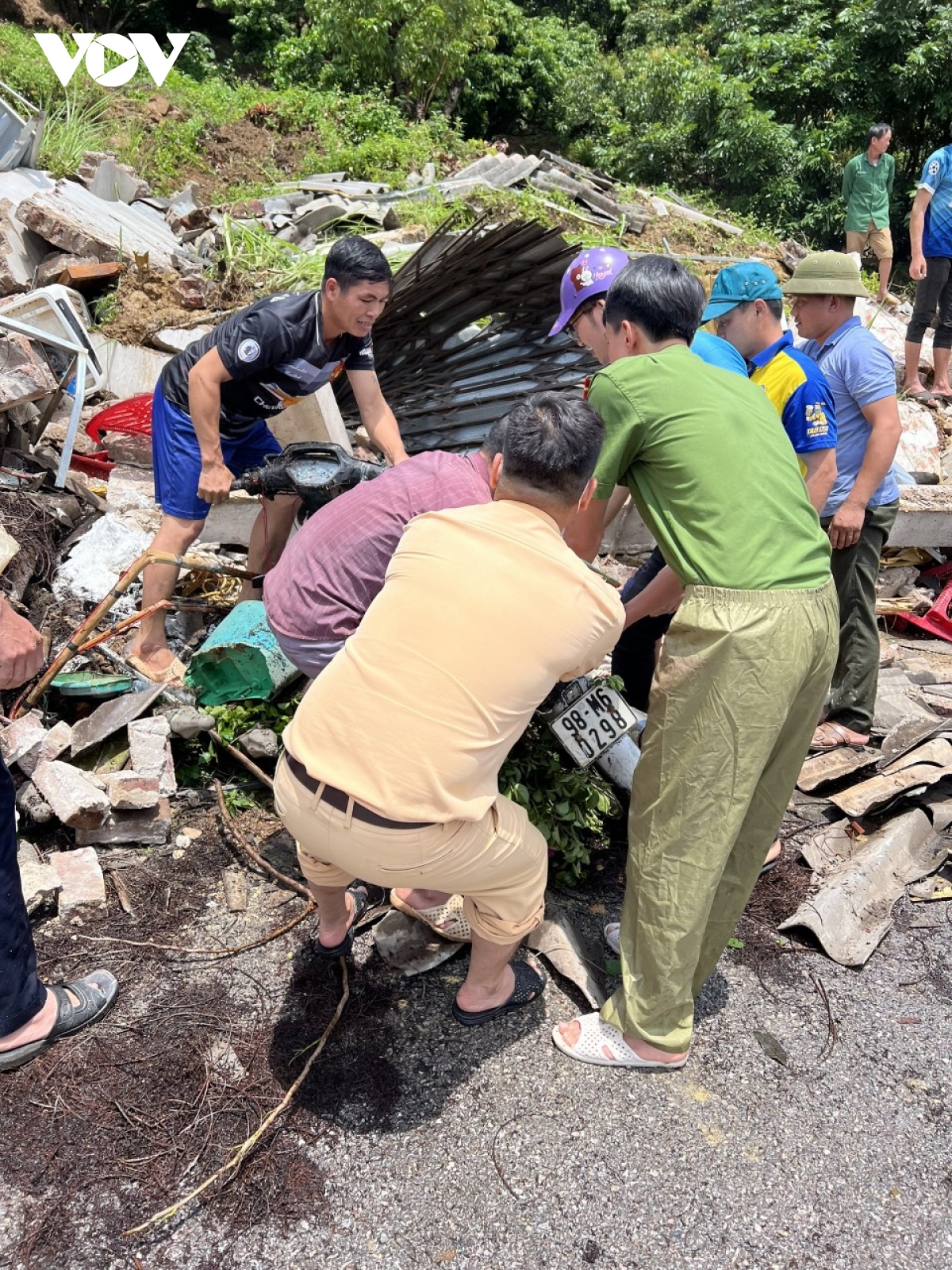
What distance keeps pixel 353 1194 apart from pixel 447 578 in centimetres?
153

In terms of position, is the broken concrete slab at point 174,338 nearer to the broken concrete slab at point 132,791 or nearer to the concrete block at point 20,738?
the concrete block at point 20,738

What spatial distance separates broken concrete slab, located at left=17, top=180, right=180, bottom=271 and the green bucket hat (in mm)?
5759

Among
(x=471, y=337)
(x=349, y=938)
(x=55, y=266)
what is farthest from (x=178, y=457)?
(x=55, y=266)

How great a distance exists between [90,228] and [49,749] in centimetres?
593

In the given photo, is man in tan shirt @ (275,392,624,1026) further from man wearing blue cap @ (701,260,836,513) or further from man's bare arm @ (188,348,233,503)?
man's bare arm @ (188,348,233,503)

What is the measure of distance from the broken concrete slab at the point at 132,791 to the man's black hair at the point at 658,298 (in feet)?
7.44

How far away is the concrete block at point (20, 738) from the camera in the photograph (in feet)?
11.0

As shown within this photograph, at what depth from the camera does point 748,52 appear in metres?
16.0

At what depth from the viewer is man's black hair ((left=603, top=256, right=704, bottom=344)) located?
252 centimetres

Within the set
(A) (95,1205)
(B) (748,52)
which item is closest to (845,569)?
(A) (95,1205)

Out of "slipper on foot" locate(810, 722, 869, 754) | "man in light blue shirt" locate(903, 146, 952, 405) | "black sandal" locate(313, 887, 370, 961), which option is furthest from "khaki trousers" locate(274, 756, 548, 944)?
"man in light blue shirt" locate(903, 146, 952, 405)

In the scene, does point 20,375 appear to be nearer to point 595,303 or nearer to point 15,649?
point 15,649

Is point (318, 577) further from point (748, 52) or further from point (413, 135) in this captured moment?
point (748, 52)

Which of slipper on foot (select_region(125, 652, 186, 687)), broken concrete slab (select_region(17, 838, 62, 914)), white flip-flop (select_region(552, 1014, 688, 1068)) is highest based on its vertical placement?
broken concrete slab (select_region(17, 838, 62, 914))
